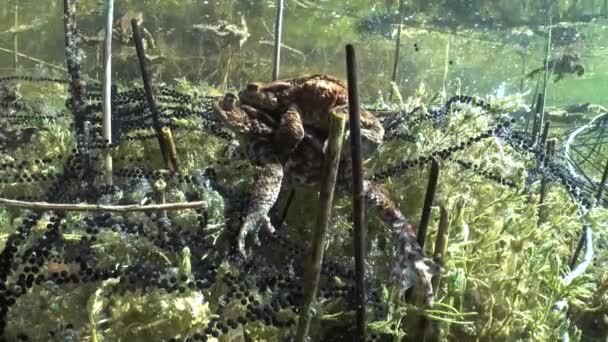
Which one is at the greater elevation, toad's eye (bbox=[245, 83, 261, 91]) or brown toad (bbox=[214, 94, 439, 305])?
toad's eye (bbox=[245, 83, 261, 91])

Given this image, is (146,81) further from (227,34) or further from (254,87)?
(227,34)

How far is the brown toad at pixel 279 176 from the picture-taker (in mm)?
1291

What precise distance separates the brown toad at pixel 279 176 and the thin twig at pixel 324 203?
0.31 meters

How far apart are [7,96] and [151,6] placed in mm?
5017

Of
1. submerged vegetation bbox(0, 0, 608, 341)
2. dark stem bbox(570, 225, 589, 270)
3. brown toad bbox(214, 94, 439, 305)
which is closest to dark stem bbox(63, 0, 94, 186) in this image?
submerged vegetation bbox(0, 0, 608, 341)

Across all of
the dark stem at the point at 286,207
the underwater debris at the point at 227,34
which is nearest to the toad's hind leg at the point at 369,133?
the dark stem at the point at 286,207

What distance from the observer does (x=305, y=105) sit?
1480mm

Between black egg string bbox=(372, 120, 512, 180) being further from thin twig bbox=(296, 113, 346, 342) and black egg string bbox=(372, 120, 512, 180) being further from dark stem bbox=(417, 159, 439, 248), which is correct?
thin twig bbox=(296, 113, 346, 342)

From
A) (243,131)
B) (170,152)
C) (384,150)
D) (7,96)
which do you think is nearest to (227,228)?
(243,131)

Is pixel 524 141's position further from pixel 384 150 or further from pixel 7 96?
pixel 7 96

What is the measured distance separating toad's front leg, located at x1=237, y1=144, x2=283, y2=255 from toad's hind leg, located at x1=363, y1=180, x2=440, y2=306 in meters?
0.22

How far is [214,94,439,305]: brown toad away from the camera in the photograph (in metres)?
1.29

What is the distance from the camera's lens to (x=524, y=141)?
179 centimetres

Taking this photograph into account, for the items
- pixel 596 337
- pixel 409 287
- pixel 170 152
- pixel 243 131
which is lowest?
pixel 596 337
